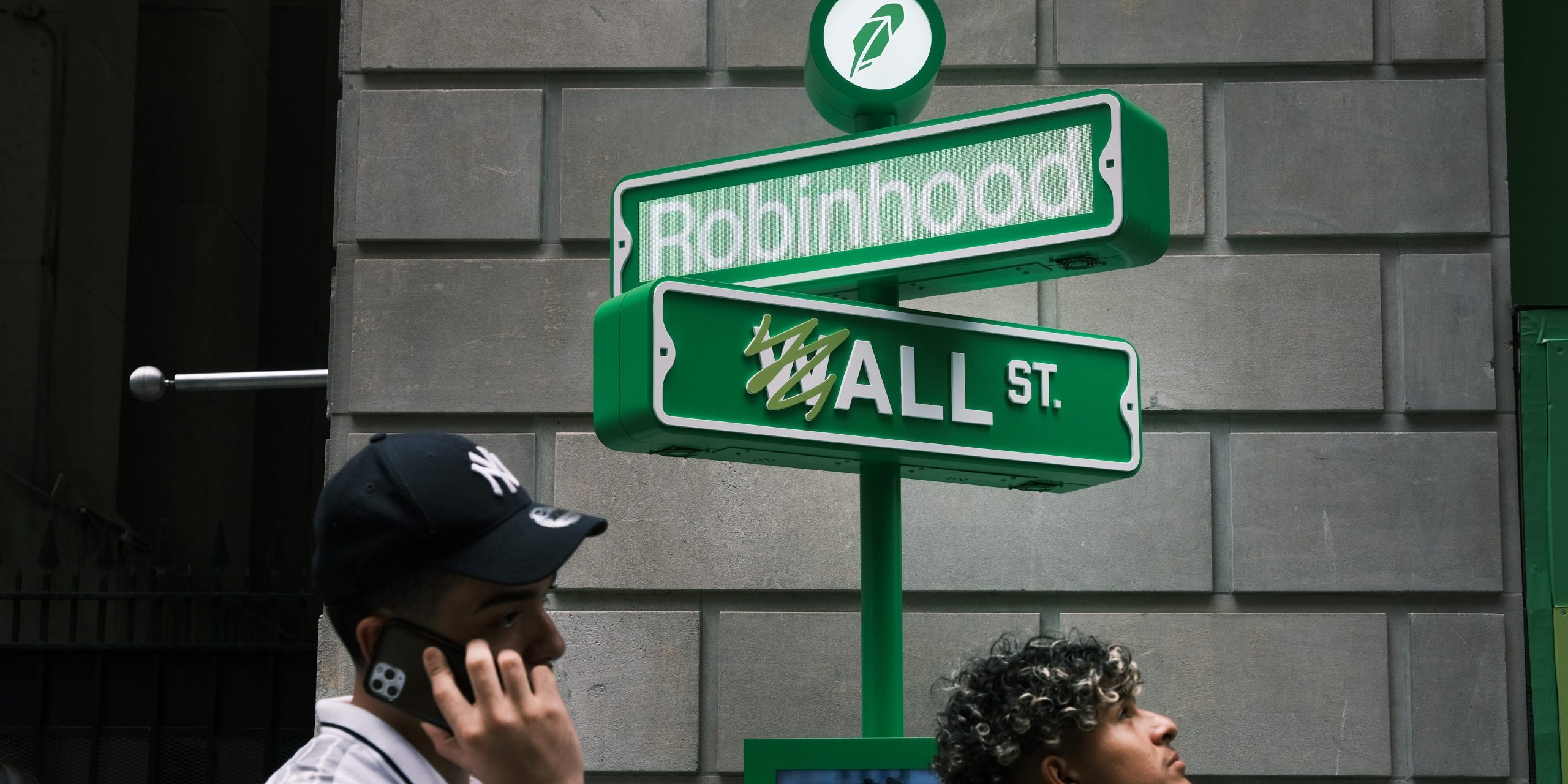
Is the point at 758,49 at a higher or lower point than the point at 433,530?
higher

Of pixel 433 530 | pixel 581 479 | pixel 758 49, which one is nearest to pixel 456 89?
pixel 758 49

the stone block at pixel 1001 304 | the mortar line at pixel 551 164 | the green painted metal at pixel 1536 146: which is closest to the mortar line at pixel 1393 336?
the green painted metal at pixel 1536 146

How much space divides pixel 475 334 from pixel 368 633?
10.7ft

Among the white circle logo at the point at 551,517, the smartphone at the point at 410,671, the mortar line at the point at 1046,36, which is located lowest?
the smartphone at the point at 410,671

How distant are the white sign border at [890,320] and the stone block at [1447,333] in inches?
69.1

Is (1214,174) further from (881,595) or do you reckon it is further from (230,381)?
(230,381)

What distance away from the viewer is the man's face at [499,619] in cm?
194

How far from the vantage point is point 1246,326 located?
16.8 ft

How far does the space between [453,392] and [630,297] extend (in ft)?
6.52

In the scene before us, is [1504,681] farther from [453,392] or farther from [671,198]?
[453,392]

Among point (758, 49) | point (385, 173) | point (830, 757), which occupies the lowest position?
point (830, 757)

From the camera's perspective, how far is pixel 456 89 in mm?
5309

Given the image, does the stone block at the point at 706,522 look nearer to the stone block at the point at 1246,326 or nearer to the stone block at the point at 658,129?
the stone block at the point at 658,129

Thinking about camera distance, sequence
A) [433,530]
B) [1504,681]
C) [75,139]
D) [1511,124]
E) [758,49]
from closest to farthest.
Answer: [433,530]
[1504,681]
[758,49]
[1511,124]
[75,139]
